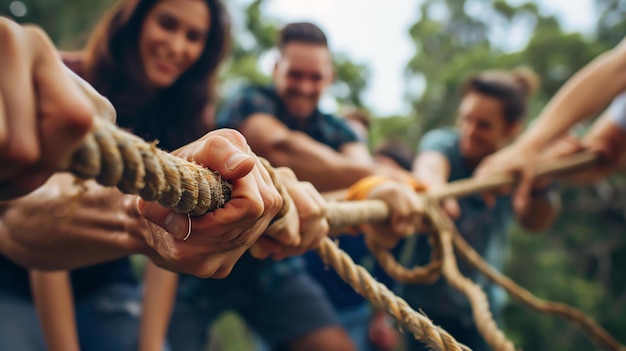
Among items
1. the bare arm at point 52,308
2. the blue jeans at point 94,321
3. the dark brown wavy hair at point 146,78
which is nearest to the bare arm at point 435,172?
the dark brown wavy hair at point 146,78

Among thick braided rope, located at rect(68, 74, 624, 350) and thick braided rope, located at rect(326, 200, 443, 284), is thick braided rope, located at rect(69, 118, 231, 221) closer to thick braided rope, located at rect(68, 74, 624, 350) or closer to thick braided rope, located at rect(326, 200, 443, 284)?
thick braided rope, located at rect(68, 74, 624, 350)

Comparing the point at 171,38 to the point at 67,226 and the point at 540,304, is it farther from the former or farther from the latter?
the point at 540,304

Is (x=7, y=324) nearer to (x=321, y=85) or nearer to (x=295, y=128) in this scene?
(x=295, y=128)

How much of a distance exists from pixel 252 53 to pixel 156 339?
4053mm

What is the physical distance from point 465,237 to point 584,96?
0.48 meters

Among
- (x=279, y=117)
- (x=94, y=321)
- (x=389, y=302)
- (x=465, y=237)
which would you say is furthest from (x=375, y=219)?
(x=465, y=237)

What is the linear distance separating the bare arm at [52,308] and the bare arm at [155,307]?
0.12m

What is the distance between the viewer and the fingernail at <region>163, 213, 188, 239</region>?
0.31 m

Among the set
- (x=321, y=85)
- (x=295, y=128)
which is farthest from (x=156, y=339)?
(x=321, y=85)

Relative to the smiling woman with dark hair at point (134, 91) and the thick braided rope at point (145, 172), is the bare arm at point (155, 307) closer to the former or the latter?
the smiling woman with dark hair at point (134, 91)

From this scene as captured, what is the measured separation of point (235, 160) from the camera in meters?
0.30

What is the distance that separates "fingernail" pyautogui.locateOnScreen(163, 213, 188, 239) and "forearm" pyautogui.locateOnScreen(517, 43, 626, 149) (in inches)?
36.5

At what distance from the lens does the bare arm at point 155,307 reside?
2.48ft

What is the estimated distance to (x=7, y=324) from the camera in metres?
0.64
